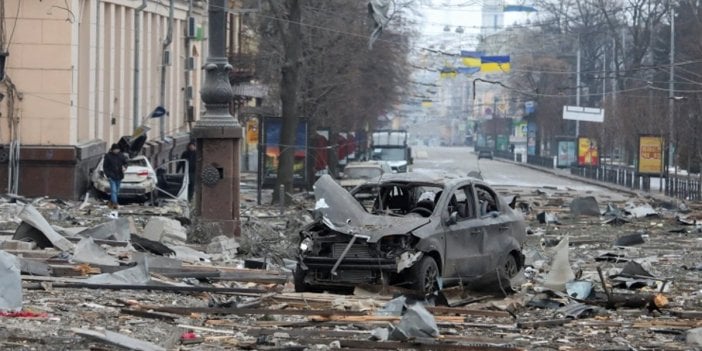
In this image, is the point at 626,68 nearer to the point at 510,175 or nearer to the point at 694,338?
the point at 510,175

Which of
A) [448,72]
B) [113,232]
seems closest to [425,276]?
[113,232]

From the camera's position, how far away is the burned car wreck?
52.3 feet

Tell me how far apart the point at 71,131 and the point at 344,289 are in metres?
24.7

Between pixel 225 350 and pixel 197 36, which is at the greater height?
pixel 197 36

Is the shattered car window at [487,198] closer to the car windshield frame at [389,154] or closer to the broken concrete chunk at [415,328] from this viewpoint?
the broken concrete chunk at [415,328]

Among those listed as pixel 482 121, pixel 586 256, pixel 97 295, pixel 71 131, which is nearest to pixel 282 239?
pixel 586 256

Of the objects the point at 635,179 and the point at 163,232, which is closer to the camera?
the point at 163,232

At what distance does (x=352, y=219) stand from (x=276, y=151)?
28789 millimetres

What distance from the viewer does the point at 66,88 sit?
3941 centimetres

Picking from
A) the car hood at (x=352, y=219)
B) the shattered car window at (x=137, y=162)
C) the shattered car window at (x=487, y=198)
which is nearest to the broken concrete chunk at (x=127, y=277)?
the car hood at (x=352, y=219)

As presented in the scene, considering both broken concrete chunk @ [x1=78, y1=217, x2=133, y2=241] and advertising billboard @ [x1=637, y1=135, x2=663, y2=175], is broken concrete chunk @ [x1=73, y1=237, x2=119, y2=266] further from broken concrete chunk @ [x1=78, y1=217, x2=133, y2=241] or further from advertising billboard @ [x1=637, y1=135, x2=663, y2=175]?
advertising billboard @ [x1=637, y1=135, x2=663, y2=175]

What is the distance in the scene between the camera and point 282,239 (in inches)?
933

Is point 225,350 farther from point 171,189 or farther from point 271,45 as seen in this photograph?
point 271,45

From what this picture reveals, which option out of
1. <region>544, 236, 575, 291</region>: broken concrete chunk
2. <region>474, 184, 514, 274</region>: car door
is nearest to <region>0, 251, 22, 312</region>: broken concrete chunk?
<region>474, 184, 514, 274</region>: car door
